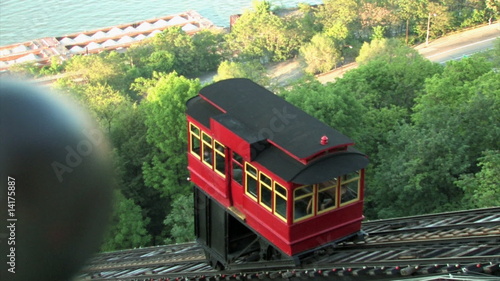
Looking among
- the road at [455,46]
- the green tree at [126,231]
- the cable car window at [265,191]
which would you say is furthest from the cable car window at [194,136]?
the road at [455,46]

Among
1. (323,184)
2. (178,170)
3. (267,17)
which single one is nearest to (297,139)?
(323,184)

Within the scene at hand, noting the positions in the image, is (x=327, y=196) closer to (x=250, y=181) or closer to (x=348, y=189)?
(x=348, y=189)

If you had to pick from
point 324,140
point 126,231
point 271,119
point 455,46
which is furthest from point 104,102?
point 455,46

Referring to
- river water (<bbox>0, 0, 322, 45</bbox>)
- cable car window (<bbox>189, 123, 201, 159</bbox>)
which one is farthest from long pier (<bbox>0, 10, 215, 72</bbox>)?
cable car window (<bbox>189, 123, 201, 159</bbox>)

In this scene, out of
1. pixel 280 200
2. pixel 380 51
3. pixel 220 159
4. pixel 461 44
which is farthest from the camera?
pixel 461 44

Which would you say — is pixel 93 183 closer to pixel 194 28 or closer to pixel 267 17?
pixel 267 17

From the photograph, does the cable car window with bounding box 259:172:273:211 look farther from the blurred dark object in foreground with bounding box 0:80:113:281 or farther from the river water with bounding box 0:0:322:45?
the river water with bounding box 0:0:322:45
